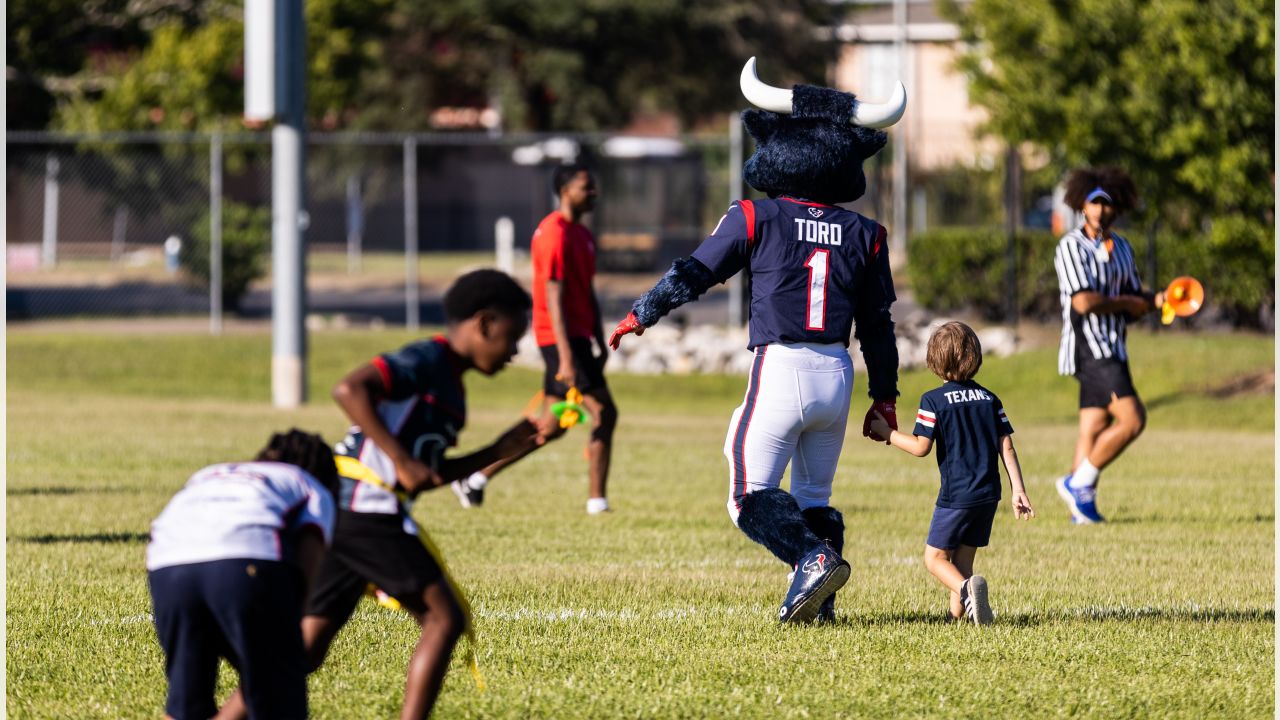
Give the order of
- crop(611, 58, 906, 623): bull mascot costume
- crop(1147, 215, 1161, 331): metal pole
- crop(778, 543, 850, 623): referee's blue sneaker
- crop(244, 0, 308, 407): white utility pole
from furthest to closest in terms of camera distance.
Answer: crop(1147, 215, 1161, 331): metal pole → crop(244, 0, 308, 407): white utility pole → crop(611, 58, 906, 623): bull mascot costume → crop(778, 543, 850, 623): referee's blue sneaker

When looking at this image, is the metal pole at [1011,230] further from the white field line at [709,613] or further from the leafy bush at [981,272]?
the white field line at [709,613]

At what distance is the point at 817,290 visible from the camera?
265 inches

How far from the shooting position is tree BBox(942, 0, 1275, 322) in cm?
1873

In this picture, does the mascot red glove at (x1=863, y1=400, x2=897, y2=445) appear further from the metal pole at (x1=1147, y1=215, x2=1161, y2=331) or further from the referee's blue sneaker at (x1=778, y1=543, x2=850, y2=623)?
the metal pole at (x1=1147, y1=215, x2=1161, y2=331)

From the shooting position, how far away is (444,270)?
40375mm

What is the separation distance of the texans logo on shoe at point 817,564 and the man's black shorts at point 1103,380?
445 cm

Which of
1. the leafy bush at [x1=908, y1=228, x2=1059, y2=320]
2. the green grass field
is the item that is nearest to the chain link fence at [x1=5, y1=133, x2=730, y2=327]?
the leafy bush at [x1=908, y1=228, x2=1059, y2=320]

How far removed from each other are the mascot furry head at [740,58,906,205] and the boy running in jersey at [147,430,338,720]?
302 cm

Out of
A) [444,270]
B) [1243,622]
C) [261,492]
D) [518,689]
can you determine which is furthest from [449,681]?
[444,270]

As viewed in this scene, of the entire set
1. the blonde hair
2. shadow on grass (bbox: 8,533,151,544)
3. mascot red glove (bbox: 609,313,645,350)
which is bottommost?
shadow on grass (bbox: 8,533,151,544)

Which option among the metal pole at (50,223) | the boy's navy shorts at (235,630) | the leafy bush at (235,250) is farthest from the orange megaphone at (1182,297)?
the metal pole at (50,223)

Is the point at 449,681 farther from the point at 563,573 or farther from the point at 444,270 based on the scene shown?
the point at 444,270

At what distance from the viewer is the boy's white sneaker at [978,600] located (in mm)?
6777

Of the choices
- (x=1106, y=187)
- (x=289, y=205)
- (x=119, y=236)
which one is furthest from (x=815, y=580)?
(x=119, y=236)
